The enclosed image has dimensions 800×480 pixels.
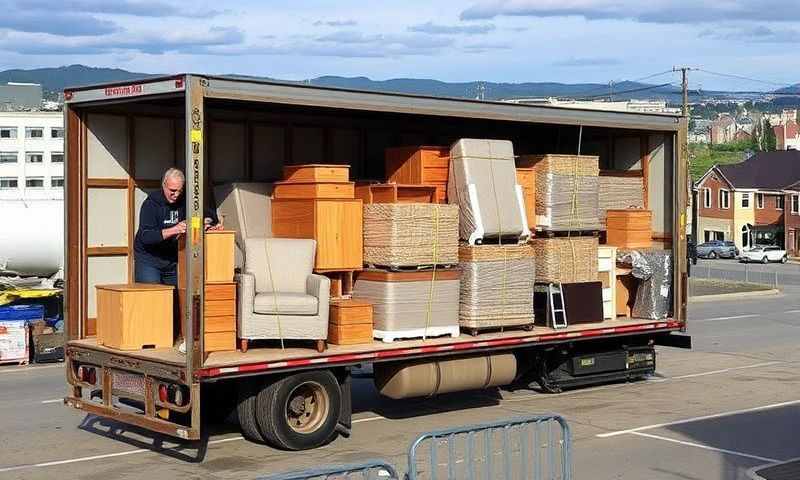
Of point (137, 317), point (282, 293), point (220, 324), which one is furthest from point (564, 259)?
point (137, 317)

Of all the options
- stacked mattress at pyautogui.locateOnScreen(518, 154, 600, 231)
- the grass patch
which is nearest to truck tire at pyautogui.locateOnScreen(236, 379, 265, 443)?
stacked mattress at pyautogui.locateOnScreen(518, 154, 600, 231)

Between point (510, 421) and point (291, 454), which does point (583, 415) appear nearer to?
point (291, 454)

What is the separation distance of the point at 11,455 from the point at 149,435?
1.61 metres

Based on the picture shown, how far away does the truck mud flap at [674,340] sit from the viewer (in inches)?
630

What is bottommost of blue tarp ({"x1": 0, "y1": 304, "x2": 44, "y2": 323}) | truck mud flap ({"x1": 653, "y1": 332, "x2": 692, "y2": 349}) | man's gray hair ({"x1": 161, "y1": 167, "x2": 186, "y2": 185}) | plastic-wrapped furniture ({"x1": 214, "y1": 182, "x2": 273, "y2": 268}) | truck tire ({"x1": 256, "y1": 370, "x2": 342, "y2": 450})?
truck tire ({"x1": 256, "y1": 370, "x2": 342, "y2": 450})

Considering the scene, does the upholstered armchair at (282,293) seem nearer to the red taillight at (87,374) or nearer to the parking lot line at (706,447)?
the red taillight at (87,374)

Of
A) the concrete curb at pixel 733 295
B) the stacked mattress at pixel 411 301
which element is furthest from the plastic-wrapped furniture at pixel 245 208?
the concrete curb at pixel 733 295

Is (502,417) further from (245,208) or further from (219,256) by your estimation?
(219,256)

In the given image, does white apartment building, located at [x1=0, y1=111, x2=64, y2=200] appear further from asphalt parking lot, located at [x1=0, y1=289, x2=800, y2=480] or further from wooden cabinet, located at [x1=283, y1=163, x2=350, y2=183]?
wooden cabinet, located at [x1=283, y1=163, x2=350, y2=183]

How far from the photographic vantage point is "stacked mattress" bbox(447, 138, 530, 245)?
1372 cm

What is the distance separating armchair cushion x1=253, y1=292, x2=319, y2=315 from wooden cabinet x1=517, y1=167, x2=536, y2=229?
402 cm

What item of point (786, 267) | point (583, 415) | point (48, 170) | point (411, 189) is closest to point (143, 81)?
point (411, 189)

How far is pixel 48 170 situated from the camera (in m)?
79.3

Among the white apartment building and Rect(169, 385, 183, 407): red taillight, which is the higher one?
the white apartment building
